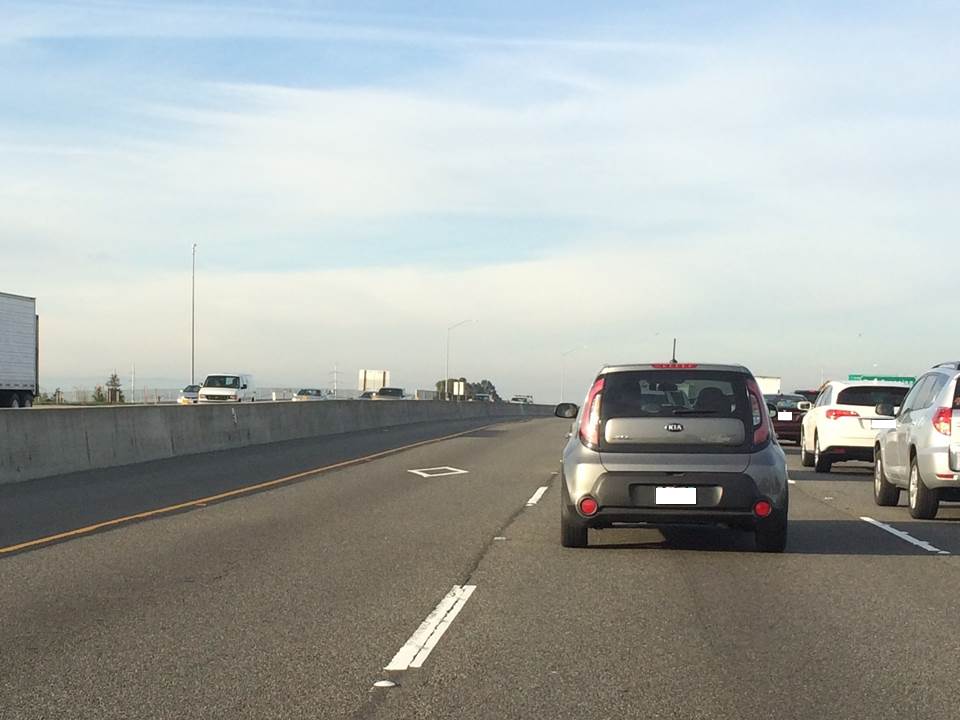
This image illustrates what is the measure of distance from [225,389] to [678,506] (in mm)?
45930

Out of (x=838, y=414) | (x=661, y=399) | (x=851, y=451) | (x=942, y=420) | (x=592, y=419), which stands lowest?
(x=851, y=451)

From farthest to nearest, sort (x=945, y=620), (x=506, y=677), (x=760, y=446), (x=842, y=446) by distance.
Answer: (x=842, y=446) → (x=760, y=446) → (x=945, y=620) → (x=506, y=677)

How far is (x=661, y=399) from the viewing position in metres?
11.3

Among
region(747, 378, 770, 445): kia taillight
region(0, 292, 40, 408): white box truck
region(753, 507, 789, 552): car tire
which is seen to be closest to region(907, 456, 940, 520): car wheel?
region(753, 507, 789, 552): car tire

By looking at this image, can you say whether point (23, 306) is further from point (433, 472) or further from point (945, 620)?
point (945, 620)

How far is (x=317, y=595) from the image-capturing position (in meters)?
8.75

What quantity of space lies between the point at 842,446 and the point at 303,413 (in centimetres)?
1620

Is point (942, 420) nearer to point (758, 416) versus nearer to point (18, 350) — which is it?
point (758, 416)

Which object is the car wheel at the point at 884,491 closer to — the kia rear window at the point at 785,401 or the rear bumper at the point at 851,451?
the rear bumper at the point at 851,451

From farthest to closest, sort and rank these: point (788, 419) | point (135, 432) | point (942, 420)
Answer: point (788, 419) → point (135, 432) → point (942, 420)

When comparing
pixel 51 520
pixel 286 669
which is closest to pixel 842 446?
pixel 51 520

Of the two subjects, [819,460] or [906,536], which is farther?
[819,460]

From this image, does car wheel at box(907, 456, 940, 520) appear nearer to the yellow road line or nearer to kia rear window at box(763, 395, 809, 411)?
the yellow road line

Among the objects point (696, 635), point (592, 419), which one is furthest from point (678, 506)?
point (696, 635)
